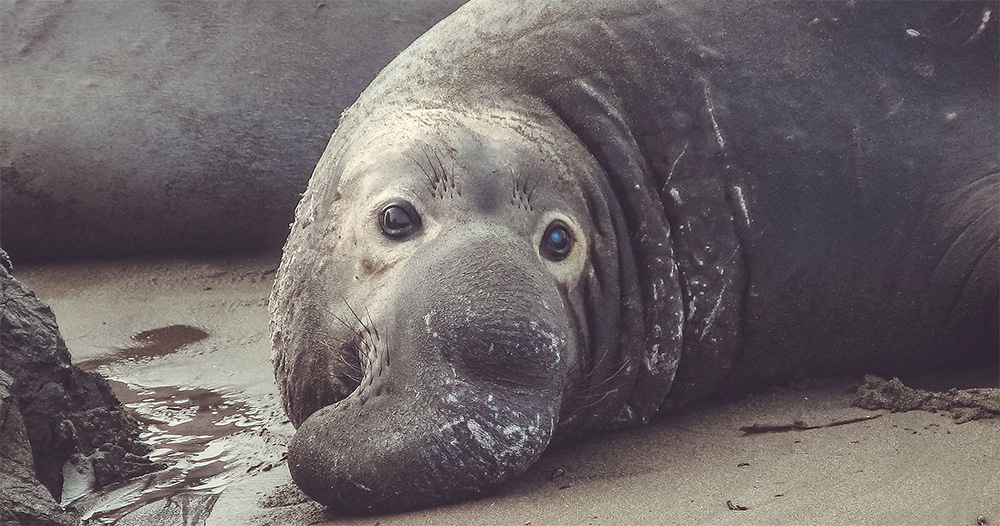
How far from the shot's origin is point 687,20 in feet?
13.5

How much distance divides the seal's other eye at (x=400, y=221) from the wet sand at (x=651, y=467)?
2.32 feet

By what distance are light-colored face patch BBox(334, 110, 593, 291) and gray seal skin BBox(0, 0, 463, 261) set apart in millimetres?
2426

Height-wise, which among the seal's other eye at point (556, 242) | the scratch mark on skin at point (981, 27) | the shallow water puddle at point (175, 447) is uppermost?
the scratch mark on skin at point (981, 27)

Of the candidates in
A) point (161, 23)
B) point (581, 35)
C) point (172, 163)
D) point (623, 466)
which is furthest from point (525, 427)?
point (161, 23)

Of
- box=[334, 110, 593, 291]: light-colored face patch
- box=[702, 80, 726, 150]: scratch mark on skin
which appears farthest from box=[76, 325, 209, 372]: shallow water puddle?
box=[702, 80, 726, 150]: scratch mark on skin

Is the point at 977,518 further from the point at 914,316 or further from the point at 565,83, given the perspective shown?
the point at 565,83

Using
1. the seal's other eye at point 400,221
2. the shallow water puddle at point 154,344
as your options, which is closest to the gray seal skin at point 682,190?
the seal's other eye at point 400,221

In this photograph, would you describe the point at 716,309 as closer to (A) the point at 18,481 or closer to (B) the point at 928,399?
(B) the point at 928,399

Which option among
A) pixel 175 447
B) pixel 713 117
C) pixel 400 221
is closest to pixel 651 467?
pixel 400 221

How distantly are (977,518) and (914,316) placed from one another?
1437 millimetres

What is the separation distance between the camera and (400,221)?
3541 mm

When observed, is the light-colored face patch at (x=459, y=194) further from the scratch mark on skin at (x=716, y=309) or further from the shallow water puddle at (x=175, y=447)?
the shallow water puddle at (x=175, y=447)

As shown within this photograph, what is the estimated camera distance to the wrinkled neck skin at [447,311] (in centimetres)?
321

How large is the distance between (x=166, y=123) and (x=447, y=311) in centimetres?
331
